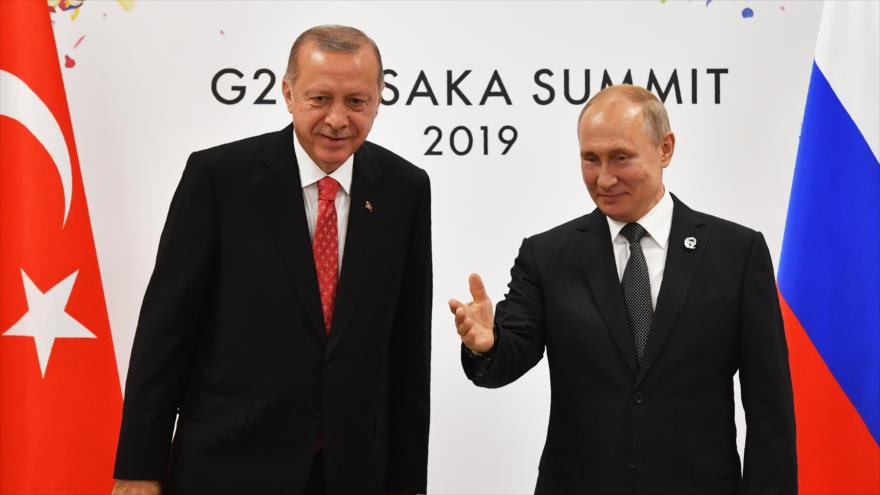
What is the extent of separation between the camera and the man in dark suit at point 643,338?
2.26 metres

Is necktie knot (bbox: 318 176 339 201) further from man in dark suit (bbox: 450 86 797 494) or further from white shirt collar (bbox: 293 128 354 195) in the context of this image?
man in dark suit (bbox: 450 86 797 494)

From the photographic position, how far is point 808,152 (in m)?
3.45

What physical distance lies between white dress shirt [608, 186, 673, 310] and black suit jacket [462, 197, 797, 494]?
0.07 ft

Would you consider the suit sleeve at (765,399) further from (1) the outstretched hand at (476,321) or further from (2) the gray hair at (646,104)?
(1) the outstretched hand at (476,321)

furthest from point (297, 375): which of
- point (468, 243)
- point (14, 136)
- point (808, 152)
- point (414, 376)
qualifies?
point (808, 152)

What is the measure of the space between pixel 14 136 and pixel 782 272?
102 inches

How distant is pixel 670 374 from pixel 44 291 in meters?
2.13

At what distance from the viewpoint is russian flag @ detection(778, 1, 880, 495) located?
335cm

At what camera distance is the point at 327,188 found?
2.34m

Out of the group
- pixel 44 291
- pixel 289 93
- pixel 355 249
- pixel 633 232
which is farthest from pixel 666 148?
pixel 44 291

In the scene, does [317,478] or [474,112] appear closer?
[317,478]

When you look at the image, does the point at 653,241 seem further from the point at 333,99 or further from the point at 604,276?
the point at 333,99

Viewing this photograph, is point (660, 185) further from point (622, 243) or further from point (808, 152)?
point (808, 152)

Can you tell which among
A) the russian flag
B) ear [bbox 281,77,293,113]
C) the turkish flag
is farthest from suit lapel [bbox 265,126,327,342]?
the russian flag
